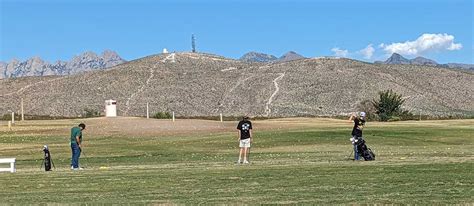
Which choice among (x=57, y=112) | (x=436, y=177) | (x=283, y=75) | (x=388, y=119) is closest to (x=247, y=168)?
(x=436, y=177)

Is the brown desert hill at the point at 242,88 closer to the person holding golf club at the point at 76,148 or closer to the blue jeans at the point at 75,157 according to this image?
the person holding golf club at the point at 76,148

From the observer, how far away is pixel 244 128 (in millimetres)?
32688

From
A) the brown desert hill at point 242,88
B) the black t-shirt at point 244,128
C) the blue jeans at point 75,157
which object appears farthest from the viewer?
the brown desert hill at point 242,88

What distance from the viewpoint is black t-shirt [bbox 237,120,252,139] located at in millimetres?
32594

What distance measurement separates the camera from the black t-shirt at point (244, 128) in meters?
32.6

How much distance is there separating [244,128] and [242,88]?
374 ft

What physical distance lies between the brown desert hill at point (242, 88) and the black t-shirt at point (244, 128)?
91317 mm

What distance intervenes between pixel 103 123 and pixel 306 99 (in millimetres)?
69862

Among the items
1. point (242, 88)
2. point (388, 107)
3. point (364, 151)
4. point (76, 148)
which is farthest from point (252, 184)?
point (242, 88)

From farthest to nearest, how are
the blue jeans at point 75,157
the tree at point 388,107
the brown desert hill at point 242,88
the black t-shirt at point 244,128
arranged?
the brown desert hill at point 242,88 → the tree at point 388,107 → the black t-shirt at point 244,128 → the blue jeans at point 75,157

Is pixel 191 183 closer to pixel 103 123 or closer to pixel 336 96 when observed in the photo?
pixel 103 123

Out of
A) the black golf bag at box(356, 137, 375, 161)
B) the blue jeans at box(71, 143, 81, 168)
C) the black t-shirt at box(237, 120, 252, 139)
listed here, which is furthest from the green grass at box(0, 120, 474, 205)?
the black t-shirt at box(237, 120, 252, 139)

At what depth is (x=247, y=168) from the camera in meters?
28.0

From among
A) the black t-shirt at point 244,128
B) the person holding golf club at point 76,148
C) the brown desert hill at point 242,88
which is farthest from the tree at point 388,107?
the person holding golf club at point 76,148
